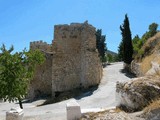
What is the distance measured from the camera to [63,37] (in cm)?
2903

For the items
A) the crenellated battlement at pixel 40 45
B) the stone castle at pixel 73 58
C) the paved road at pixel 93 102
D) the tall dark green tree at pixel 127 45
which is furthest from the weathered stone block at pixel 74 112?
the tall dark green tree at pixel 127 45

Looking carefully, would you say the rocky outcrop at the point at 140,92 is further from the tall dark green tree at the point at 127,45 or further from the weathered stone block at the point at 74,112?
the tall dark green tree at the point at 127,45

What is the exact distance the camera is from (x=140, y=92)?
413 inches

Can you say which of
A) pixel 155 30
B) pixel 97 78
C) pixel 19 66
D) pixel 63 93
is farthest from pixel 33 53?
pixel 155 30

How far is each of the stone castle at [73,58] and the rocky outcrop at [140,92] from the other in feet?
55.9

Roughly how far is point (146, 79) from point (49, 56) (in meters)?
19.9

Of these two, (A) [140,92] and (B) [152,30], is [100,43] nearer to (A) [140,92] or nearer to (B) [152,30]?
(B) [152,30]

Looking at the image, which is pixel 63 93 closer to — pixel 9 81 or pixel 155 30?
pixel 9 81

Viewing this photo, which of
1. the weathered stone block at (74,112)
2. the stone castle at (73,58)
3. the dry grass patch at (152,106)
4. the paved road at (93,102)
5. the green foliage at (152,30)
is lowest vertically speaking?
the paved road at (93,102)

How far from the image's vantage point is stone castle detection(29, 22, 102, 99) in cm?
2820

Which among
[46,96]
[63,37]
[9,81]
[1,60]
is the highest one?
[63,37]

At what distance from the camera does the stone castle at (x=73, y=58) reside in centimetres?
2820

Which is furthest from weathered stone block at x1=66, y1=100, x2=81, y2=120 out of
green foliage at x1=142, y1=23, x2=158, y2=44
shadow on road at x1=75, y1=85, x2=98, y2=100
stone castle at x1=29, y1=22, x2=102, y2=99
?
green foliage at x1=142, y1=23, x2=158, y2=44

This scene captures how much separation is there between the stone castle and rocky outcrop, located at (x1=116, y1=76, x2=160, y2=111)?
1703 cm
